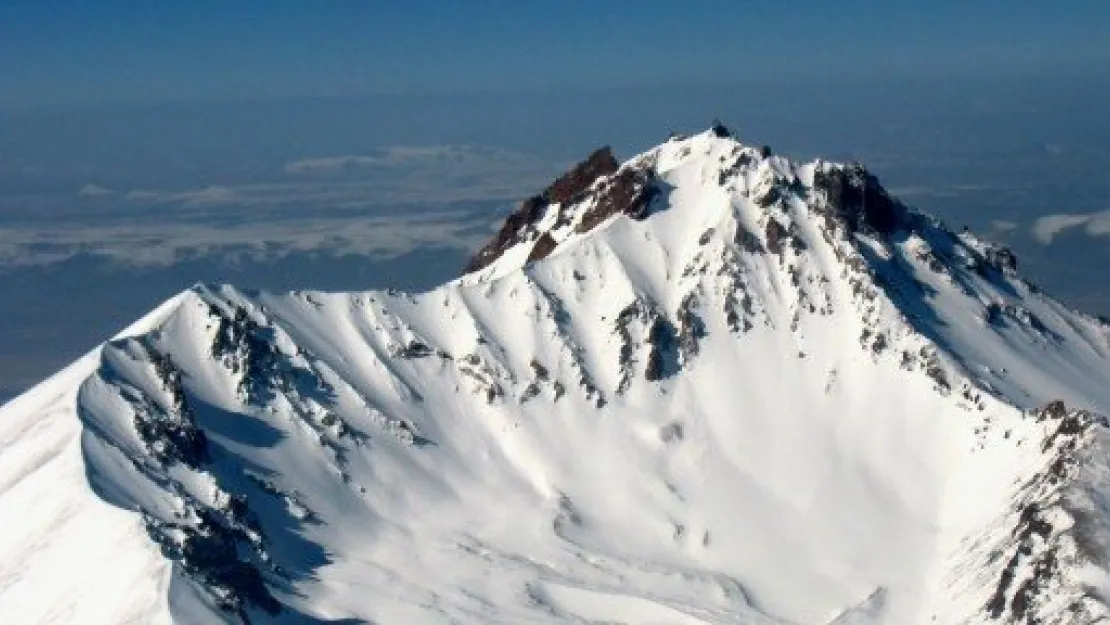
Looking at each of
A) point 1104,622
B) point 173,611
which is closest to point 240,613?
point 173,611

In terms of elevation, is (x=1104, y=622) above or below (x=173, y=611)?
above

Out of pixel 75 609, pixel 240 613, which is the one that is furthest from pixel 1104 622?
pixel 75 609

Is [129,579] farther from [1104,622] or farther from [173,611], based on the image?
[1104,622]

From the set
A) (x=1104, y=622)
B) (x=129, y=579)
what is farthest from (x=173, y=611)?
(x=1104, y=622)

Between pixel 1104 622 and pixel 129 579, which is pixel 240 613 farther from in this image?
pixel 1104 622

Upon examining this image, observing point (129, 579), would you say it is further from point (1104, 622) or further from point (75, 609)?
point (1104, 622)

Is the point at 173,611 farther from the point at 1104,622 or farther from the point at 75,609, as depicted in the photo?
the point at 1104,622

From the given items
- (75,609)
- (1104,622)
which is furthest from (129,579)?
(1104,622)
